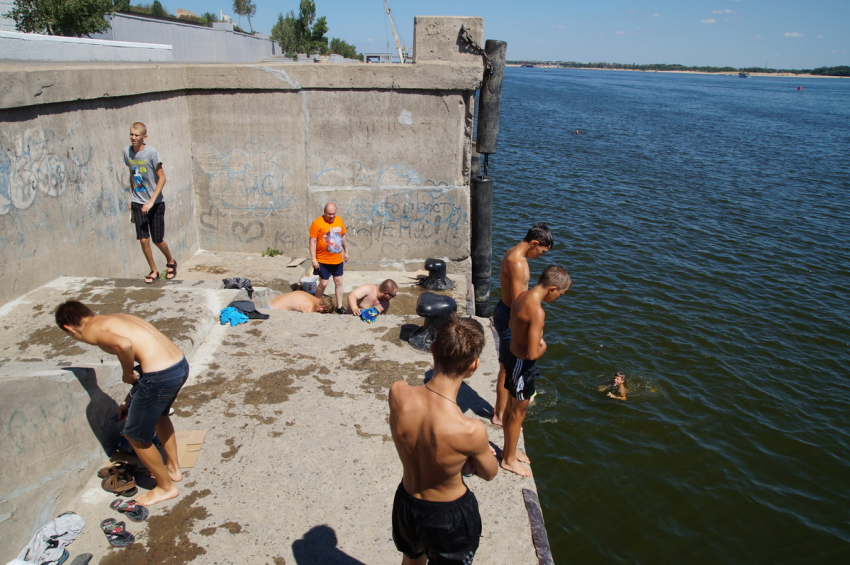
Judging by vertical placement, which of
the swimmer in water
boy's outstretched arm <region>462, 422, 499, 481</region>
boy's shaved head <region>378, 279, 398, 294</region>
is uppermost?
boy's outstretched arm <region>462, 422, 499, 481</region>

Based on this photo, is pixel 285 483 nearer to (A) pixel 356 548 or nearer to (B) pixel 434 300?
(A) pixel 356 548

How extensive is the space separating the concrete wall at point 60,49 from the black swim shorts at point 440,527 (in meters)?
12.5

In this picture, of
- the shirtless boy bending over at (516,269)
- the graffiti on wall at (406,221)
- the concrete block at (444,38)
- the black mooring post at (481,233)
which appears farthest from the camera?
the black mooring post at (481,233)

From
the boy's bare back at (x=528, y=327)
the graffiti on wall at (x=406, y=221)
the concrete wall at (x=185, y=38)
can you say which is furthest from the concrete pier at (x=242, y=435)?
the concrete wall at (x=185, y=38)

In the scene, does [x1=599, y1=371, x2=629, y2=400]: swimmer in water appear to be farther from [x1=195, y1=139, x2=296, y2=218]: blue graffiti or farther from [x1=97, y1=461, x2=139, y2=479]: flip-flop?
[x1=97, y1=461, x2=139, y2=479]: flip-flop

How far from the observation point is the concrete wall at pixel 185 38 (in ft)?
89.3

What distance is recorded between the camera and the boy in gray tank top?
693cm

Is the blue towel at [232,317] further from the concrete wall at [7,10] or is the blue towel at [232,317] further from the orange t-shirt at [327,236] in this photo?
the concrete wall at [7,10]

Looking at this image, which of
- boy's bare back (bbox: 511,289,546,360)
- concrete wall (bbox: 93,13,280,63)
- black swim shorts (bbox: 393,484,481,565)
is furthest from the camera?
concrete wall (bbox: 93,13,280,63)

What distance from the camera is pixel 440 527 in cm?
295

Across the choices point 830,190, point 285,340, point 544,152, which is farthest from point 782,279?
point 544,152

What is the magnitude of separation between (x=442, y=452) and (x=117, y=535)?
2.26 m

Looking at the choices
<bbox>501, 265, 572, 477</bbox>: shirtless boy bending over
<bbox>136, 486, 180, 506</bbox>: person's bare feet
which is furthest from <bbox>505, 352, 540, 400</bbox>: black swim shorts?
<bbox>136, 486, 180, 506</bbox>: person's bare feet

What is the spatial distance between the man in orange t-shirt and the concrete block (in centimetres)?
316
